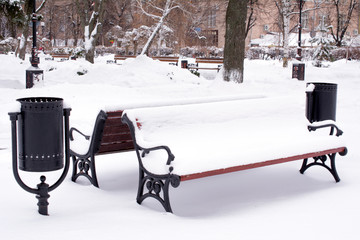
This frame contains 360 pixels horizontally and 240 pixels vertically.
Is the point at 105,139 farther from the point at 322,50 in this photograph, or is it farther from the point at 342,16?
the point at 342,16

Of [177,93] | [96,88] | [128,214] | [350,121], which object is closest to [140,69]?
[177,93]

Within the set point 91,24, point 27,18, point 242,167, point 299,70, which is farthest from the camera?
point 27,18

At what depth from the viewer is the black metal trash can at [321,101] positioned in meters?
6.93

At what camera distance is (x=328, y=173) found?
6.42 m

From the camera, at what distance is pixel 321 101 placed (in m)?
6.96

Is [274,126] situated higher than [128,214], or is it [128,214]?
[274,126]

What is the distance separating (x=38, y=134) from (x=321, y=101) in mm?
4203

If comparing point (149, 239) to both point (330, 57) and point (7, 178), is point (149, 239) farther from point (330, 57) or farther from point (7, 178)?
point (330, 57)

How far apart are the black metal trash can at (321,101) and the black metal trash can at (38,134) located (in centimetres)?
392

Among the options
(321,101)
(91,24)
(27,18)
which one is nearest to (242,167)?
(321,101)

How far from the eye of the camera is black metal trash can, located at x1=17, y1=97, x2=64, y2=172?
428 cm

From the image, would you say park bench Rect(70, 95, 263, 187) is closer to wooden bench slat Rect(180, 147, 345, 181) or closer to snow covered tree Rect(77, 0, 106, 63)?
wooden bench slat Rect(180, 147, 345, 181)

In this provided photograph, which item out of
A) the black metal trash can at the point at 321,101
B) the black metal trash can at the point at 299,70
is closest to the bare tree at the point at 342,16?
the black metal trash can at the point at 299,70

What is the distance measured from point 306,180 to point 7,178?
3599mm
